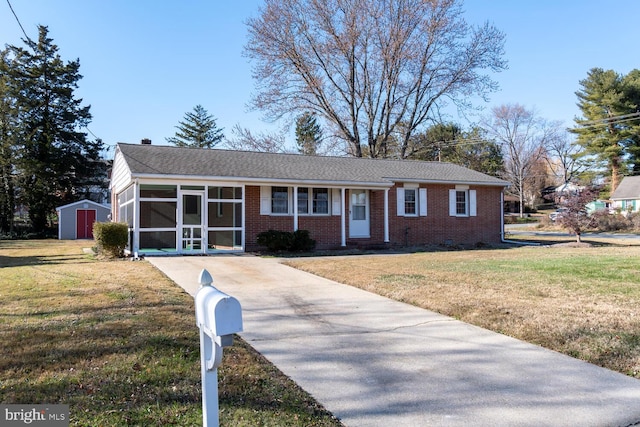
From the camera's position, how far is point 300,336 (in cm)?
521

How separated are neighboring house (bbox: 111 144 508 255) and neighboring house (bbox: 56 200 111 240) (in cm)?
1345

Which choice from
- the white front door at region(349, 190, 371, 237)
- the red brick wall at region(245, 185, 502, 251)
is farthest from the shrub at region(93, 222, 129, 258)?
the white front door at region(349, 190, 371, 237)

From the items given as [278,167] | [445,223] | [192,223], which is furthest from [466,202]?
[192,223]

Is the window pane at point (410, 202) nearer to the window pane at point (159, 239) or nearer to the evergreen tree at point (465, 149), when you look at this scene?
the window pane at point (159, 239)

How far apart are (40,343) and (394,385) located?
3.61 m

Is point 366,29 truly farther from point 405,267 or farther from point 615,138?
point 615,138

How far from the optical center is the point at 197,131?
55.8m

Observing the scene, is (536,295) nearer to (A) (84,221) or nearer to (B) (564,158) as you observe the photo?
(A) (84,221)

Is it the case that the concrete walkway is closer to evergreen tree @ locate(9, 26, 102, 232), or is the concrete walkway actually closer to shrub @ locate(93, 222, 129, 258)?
shrub @ locate(93, 222, 129, 258)

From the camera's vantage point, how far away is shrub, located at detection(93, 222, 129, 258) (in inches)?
556

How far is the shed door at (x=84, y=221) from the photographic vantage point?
31.7 m

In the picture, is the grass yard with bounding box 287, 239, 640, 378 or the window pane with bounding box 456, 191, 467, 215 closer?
the grass yard with bounding box 287, 239, 640, 378

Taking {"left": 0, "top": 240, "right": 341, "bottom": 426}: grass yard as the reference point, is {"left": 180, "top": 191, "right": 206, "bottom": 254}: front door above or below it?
above

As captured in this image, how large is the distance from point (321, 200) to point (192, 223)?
4901 mm
